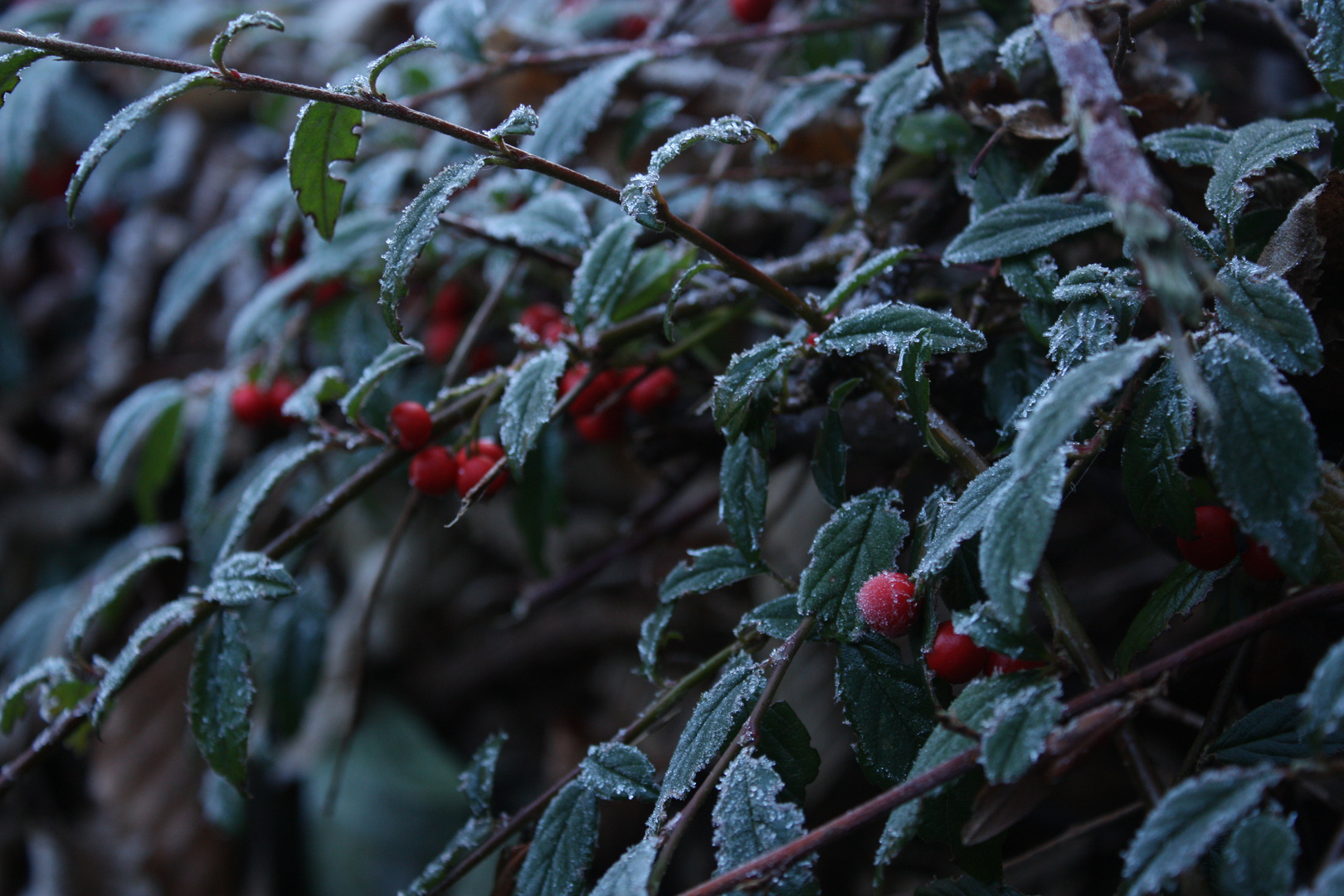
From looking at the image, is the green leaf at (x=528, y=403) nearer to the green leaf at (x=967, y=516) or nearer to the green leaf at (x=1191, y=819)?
the green leaf at (x=967, y=516)

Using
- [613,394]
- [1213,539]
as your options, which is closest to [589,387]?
[613,394]

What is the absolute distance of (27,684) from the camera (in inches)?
31.5

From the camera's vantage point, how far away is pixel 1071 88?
0.46 meters

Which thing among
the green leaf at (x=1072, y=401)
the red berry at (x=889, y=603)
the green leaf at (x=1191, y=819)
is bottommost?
the green leaf at (x=1191, y=819)

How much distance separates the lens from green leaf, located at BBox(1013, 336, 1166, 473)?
1.48 feet

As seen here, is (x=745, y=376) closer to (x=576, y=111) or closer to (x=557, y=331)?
(x=557, y=331)

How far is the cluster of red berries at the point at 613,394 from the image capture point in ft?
3.15

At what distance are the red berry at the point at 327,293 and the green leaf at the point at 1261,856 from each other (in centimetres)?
120

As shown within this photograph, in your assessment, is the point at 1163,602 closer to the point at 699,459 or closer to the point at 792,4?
the point at 699,459

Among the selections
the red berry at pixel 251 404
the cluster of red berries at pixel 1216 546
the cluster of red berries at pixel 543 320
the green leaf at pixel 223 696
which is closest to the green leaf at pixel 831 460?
the cluster of red berries at pixel 1216 546

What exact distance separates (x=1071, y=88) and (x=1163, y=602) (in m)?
0.38

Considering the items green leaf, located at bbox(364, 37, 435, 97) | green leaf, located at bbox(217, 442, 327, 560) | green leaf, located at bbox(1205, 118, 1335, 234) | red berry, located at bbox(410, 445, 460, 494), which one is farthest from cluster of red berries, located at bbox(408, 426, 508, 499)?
green leaf, located at bbox(1205, 118, 1335, 234)

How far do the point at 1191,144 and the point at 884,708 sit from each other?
0.57 metres

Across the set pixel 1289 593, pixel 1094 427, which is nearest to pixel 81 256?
pixel 1094 427
